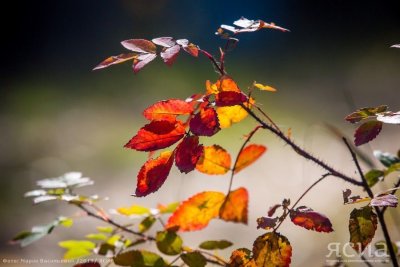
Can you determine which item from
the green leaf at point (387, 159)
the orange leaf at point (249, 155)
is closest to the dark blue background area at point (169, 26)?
the green leaf at point (387, 159)

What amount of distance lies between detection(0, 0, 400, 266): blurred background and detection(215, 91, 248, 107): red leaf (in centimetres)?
74

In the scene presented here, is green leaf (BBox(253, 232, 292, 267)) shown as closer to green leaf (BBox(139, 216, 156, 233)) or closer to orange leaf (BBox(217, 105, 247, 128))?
orange leaf (BBox(217, 105, 247, 128))

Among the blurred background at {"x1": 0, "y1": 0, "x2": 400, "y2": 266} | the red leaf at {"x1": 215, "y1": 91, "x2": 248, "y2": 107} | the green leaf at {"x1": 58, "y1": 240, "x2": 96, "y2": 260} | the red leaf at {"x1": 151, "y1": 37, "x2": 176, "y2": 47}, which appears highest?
the blurred background at {"x1": 0, "y1": 0, "x2": 400, "y2": 266}

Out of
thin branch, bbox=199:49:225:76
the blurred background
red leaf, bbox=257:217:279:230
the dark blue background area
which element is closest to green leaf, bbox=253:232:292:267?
red leaf, bbox=257:217:279:230

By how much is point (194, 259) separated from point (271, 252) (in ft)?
0.52

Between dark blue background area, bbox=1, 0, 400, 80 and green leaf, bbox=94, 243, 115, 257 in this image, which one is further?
dark blue background area, bbox=1, 0, 400, 80

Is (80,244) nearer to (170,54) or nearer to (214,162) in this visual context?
(214,162)

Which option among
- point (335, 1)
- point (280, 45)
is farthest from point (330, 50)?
point (335, 1)

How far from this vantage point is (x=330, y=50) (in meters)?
4.09

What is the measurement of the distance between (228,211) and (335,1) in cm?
504

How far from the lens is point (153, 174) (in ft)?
1.89

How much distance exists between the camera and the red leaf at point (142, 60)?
560 mm

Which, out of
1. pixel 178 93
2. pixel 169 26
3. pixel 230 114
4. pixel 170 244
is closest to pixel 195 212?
pixel 170 244

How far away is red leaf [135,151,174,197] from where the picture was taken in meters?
0.56
